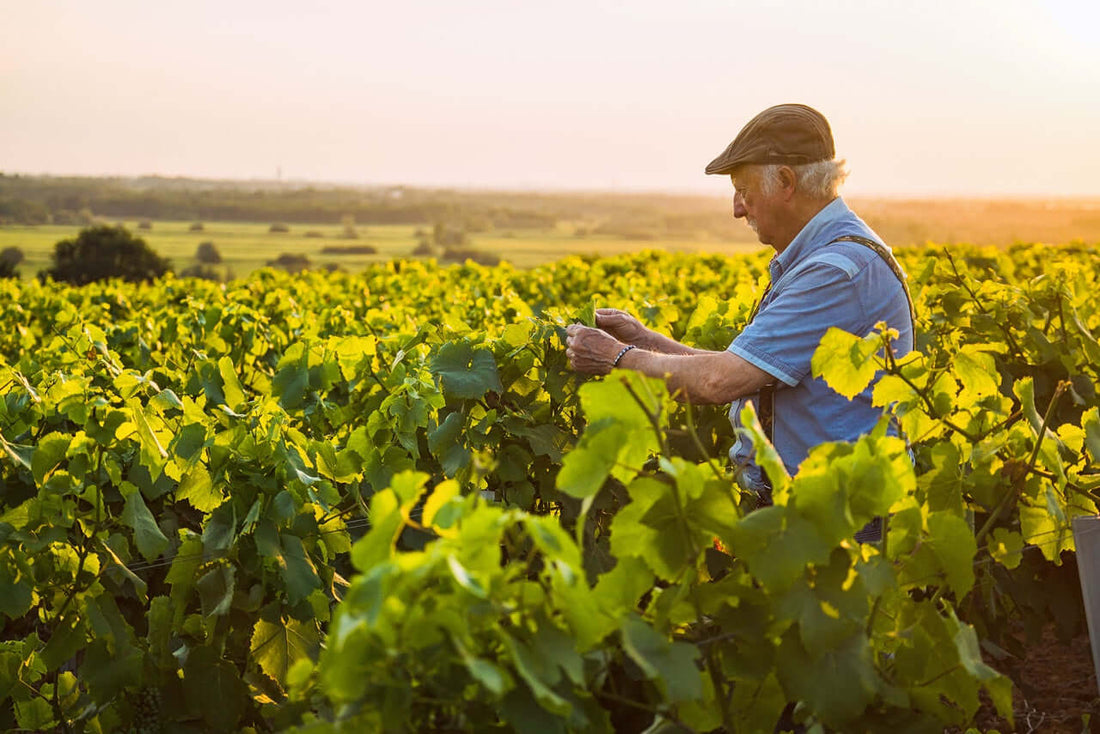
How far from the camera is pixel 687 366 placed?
3.28 m

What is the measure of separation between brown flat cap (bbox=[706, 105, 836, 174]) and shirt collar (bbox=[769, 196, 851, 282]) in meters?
0.14

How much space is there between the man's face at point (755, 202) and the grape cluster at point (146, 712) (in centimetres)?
206

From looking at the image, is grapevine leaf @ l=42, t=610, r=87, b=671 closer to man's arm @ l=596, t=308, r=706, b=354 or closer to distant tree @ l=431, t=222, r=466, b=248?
man's arm @ l=596, t=308, r=706, b=354

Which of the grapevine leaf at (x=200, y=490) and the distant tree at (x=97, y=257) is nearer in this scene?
the grapevine leaf at (x=200, y=490)

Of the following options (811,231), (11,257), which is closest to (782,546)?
(811,231)

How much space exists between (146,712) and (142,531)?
493mm

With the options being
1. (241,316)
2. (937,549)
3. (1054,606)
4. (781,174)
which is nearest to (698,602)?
(937,549)

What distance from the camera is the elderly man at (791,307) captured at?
3189 mm

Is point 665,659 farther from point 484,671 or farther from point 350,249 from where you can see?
point 350,249

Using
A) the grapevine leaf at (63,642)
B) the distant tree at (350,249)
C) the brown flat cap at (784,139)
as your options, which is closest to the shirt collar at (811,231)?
the brown flat cap at (784,139)

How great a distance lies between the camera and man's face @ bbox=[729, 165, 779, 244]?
11.5ft

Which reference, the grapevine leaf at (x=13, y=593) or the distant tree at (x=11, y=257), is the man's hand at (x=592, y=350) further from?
the distant tree at (x=11, y=257)

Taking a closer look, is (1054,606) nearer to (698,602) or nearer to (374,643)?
(698,602)

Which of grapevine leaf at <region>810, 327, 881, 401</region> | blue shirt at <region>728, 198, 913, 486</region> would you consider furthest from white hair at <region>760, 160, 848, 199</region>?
grapevine leaf at <region>810, 327, 881, 401</region>
